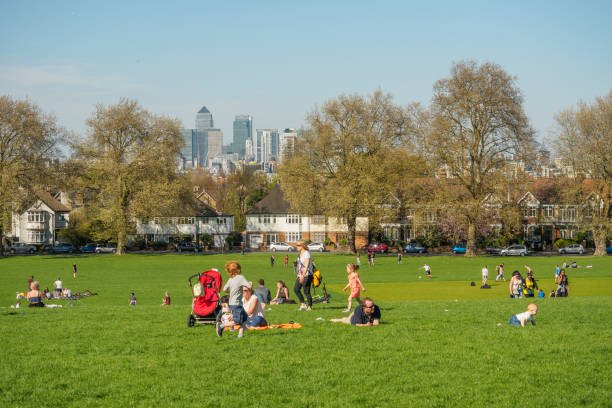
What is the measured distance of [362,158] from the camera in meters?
73.7

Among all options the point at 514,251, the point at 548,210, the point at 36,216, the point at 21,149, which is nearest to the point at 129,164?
the point at 21,149

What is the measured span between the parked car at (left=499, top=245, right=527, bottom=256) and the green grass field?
6240 cm

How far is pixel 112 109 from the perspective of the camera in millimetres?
79500

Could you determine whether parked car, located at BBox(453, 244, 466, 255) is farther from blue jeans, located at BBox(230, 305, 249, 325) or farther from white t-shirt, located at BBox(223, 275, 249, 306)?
blue jeans, located at BBox(230, 305, 249, 325)

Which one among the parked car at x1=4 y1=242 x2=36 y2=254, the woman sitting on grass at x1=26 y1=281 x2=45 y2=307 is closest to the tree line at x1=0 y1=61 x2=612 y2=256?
the parked car at x1=4 y1=242 x2=36 y2=254

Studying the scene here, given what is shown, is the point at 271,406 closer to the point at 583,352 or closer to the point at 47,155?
the point at 583,352

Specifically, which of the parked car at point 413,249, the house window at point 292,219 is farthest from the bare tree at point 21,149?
the parked car at point 413,249

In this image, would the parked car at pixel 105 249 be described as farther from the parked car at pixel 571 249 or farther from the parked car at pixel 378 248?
the parked car at pixel 571 249

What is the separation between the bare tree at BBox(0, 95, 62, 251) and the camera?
75000 mm

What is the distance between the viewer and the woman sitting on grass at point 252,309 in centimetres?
1600

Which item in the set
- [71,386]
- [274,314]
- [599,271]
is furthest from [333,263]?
[71,386]

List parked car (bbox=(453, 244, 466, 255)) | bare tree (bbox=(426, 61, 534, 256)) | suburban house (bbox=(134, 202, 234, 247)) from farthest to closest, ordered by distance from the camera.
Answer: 1. suburban house (bbox=(134, 202, 234, 247))
2. parked car (bbox=(453, 244, 466, 255))
3. bare tree (bbox=(426, 61, 534, 256))

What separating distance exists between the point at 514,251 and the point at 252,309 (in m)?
71.2

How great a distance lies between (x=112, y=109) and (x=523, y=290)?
208ft
